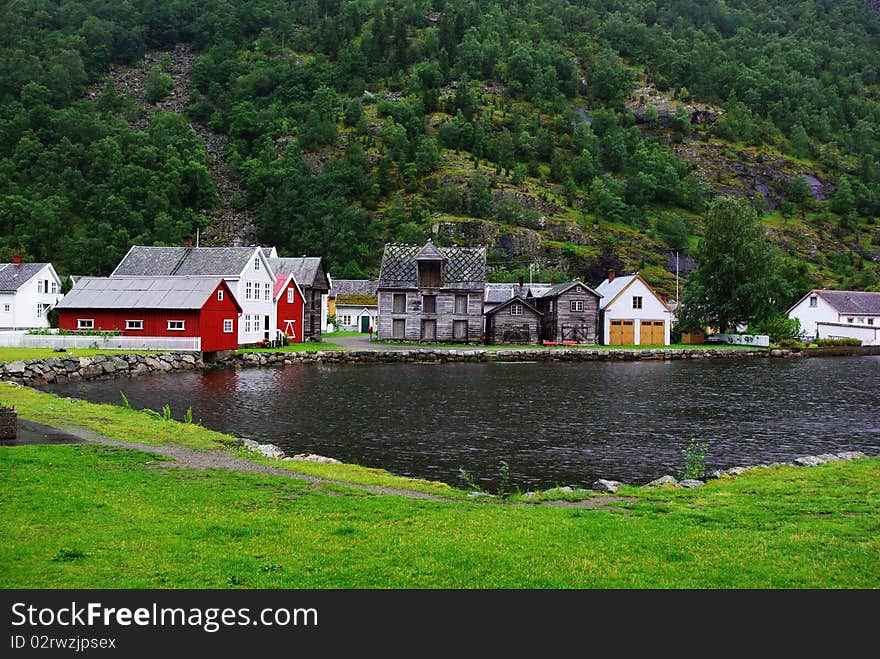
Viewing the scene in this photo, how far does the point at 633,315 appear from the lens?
77000 millimetres

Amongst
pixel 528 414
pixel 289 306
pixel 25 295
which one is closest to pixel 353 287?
pixel 289 306

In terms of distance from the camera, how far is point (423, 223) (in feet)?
433

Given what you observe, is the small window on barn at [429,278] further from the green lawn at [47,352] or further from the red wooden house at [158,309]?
the green lawn at [47,352]

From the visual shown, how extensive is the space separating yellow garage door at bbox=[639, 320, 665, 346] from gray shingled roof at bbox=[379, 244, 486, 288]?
1905cm

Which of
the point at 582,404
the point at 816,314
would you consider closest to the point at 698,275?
the point at 816,314

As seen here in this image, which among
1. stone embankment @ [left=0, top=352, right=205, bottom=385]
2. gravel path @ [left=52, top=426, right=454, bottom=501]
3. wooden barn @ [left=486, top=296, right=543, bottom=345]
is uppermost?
wooden barn @ [left=486, top=296, right=543, bottom=345]

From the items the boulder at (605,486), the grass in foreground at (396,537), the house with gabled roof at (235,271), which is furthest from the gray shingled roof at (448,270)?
the grass in foreground at (396,537)

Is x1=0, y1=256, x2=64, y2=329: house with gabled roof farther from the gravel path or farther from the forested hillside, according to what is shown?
the gravel path

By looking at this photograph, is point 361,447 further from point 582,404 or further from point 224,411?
point 582,404

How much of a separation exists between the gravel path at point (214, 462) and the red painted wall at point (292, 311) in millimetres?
45349

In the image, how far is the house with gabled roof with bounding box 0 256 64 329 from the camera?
2709 inches

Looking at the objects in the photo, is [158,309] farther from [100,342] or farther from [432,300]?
[432,300]

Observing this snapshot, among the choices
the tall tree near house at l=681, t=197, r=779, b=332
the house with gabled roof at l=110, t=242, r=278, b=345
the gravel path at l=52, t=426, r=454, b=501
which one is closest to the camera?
the gravel path at l=52, t=426, r=454, b=501

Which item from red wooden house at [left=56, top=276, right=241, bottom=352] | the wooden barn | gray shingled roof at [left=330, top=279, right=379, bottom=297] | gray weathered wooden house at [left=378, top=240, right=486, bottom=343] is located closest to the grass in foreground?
red wooden house at [left=56, top=276, right=241, bottom=352]
